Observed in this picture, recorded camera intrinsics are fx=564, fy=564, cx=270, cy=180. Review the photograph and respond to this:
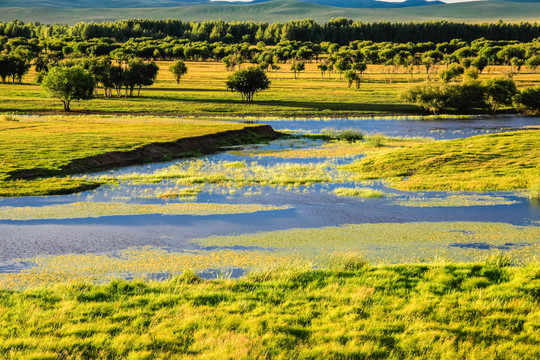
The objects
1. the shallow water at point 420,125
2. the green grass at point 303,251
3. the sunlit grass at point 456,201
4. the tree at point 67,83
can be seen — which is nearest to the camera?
the green grass at point 303,251

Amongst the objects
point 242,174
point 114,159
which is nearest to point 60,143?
point 114,159

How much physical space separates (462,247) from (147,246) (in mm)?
15992

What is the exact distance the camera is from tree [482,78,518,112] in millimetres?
119750

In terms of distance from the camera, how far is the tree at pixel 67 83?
103188mm

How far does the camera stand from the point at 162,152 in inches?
2461

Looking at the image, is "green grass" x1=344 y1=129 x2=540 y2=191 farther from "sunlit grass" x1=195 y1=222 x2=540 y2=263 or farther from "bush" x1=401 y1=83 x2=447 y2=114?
"bush" x1=401 y1=83 x2=447 y2=114

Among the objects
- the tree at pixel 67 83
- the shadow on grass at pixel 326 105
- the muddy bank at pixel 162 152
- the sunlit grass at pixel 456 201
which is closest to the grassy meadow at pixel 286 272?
the sunlit grass at pixel 456 201

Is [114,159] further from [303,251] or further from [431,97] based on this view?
[431,97]

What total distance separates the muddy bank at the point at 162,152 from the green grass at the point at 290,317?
109 ft

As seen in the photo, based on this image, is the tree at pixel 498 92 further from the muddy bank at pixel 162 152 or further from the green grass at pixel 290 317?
the green grass at pixel 290 317

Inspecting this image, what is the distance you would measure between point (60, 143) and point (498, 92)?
93193 mm

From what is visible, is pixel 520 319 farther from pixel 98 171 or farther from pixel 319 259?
pixel 98 171

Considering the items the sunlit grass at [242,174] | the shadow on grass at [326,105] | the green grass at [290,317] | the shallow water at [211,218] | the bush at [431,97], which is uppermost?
the bush at [431,97]

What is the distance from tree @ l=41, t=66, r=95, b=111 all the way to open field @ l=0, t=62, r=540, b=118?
12.4ft
